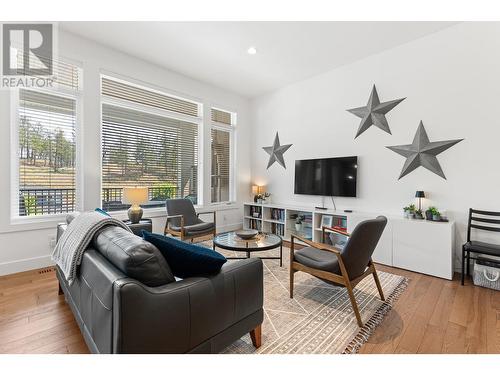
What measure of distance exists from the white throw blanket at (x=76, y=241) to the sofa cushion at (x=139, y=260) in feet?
0.94

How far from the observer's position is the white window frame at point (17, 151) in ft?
9.42

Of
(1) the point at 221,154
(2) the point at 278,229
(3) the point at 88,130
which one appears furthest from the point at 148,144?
(2) the point at 278,229

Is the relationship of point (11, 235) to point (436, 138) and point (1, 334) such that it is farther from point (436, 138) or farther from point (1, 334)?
point (436, 138)

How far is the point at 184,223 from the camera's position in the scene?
4008mm

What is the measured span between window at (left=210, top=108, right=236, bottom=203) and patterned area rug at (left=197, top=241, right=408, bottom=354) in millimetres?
2697

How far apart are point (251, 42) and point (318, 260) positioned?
9.86 ft

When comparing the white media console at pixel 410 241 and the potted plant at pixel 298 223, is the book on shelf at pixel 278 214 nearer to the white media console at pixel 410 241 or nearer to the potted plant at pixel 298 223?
the potted plant at pixel 298 223

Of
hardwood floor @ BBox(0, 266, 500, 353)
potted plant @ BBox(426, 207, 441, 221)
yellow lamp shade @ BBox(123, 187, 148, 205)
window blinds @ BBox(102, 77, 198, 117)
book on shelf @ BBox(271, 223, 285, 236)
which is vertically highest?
window blinds @ BBox(102, 77, 198, 117)

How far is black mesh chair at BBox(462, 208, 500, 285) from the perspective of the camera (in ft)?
8.48

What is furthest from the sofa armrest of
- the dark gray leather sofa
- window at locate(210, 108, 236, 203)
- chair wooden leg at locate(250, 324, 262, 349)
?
window at locate(210, 108, 236, 203)

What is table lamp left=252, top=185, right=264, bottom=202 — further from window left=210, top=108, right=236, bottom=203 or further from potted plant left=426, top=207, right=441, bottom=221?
potted plant left=426, top=207, right=441, bottom=221
